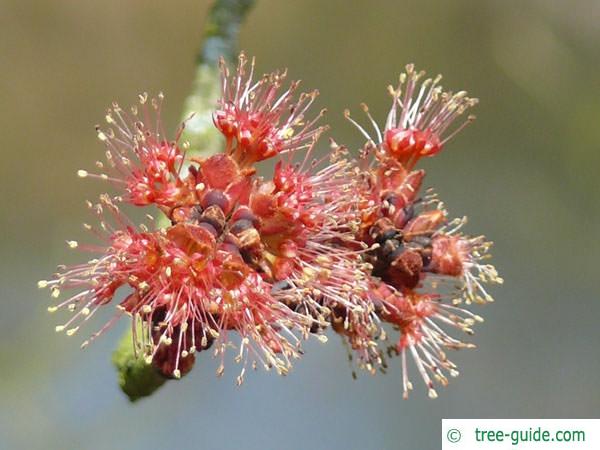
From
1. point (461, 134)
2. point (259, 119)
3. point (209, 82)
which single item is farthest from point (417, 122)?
point (461, 134)

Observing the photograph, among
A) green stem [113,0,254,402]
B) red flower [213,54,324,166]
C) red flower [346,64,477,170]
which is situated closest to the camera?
red flower [213,54,324,166]

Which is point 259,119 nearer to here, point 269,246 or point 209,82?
point 269,246

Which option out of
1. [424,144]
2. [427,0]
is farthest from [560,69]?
[424,144]

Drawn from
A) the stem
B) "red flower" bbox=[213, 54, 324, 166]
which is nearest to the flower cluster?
"red flower" bbox=[213, 54, 324, 166]

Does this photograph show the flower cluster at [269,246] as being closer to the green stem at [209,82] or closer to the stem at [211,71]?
the green stem at [209,82]

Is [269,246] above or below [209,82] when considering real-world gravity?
below

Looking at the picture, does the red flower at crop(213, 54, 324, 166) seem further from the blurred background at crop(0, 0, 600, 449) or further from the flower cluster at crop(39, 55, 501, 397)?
the blurred background at crop(0, 0, 600, 449)

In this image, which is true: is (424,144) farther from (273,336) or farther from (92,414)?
(92,414)
